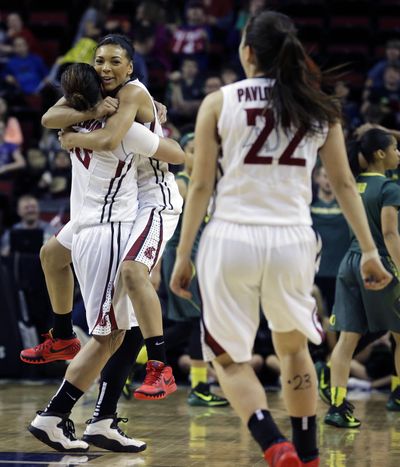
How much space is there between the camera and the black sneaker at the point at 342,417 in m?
7.08

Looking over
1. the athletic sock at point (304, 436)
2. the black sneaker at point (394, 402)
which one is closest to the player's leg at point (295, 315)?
the athletic sock at point (304, 436)

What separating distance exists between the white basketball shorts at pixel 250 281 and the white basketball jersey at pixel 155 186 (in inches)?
55.0

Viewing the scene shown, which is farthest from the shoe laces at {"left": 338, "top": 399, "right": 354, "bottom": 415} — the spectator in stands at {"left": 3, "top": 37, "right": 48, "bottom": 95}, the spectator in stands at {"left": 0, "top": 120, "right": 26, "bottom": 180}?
the spectator in stands at {"left": 3, "top": 37, "right": 48, "bottom": 95}

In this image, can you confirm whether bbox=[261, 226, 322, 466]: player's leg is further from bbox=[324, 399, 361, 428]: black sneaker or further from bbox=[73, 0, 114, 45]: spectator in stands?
bbox=[73, 0, 114, 45]: spectator in stands

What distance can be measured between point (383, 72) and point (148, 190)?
311 inches

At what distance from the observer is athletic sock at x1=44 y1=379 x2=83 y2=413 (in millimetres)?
5719

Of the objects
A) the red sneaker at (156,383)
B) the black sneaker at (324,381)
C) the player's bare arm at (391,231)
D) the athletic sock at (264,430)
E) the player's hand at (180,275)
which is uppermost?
the player's hand at (180,275)

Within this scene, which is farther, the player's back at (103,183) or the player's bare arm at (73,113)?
the player's back at (103,183)

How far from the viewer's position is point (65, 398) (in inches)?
226

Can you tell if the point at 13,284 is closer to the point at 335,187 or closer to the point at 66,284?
the point at 66,284

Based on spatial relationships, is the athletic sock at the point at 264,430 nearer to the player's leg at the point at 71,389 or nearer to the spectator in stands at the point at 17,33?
the player's leg at the point at 71,389

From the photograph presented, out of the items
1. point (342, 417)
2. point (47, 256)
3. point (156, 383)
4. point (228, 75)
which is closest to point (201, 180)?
point (156, 383)

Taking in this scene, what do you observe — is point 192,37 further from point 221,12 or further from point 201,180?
point 201,180

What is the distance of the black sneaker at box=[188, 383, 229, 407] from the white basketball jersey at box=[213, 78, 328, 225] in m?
4.05
